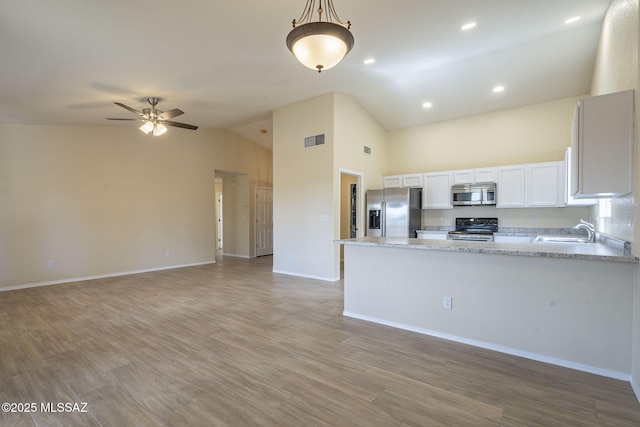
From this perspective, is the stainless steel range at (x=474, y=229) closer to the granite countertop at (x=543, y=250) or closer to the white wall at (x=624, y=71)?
the white wall at (x=624, y=71)

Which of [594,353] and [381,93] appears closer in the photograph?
[594,353]

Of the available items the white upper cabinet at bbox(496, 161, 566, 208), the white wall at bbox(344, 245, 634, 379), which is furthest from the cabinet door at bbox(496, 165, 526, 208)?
the white wall at bbox(344, 245, 634, 379)

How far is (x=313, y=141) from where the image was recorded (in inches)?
229

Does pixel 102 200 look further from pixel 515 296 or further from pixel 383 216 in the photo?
pixel 515 296

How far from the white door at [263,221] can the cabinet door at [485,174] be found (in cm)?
593

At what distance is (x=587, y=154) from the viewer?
2.45m

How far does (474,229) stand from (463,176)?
1092 mm

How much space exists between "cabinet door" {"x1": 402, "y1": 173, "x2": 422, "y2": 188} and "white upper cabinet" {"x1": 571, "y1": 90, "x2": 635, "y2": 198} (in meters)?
3.90

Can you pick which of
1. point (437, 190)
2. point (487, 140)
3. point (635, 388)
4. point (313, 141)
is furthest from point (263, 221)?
point (635, 388)

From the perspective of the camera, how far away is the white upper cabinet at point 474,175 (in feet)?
18.5

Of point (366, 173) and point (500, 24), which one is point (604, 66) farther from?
point (366, 173)

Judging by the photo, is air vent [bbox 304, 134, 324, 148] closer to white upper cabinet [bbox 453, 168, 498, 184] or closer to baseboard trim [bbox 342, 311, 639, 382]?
white upper cabinet [bbox 453, 168, 498, 184]

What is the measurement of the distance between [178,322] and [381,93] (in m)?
5.17

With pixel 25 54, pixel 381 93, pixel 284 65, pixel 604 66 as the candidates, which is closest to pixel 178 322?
pixel 25 54
